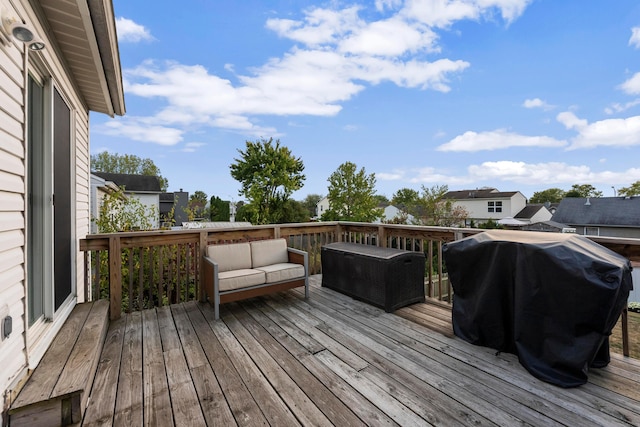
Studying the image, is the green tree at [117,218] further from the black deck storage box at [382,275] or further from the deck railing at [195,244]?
the black deck storage box at [382,275]

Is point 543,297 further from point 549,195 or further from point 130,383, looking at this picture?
point 549,195

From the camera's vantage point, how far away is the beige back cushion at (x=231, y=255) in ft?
12.1

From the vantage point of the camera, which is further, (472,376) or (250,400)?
(472,376)

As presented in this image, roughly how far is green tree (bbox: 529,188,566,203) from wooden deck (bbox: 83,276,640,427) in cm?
4588

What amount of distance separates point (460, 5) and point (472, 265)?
5969 millimetres

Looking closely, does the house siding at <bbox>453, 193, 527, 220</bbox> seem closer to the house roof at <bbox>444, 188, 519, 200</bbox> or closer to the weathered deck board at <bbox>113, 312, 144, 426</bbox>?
the house roof at <bbox>444, 188, 519, 200</bbox>

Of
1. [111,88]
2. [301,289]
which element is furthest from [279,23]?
[301,289]

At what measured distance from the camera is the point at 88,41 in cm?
239

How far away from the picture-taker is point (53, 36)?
2.32 metres

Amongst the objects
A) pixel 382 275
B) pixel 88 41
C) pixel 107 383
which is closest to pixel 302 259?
pixel 382 275

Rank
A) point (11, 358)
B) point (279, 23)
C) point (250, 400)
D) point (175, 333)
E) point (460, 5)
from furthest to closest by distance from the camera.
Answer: point (279, 23) → point (460, 5) → point (175, 333) → point (250, 400) → point (11, 358)

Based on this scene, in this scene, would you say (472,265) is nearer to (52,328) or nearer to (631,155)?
(52,328)

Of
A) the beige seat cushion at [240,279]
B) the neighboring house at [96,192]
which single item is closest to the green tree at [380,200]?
the neighboring house at [96,192]

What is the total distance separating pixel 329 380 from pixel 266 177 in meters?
13.9
